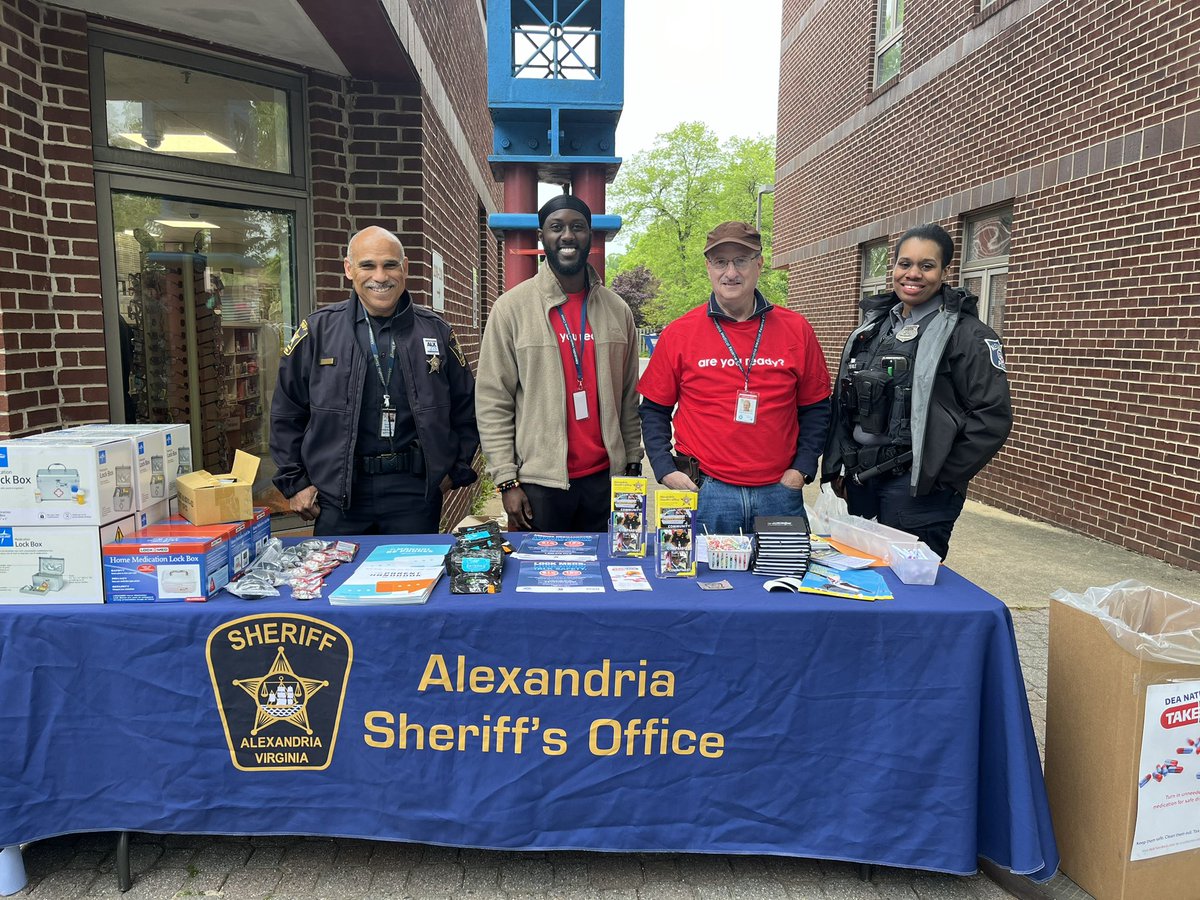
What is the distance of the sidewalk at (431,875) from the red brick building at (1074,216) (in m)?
4.34

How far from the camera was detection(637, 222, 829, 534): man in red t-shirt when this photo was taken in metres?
3.06

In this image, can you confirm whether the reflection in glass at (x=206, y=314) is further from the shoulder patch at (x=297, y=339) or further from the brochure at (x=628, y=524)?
the brochure at (x=628, y=524)

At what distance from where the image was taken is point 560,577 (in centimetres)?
252

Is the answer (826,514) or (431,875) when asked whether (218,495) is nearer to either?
(431,875)

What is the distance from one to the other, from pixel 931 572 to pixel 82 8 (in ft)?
13.7

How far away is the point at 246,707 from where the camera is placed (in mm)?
2291

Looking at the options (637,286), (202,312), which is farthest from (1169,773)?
(637,286)

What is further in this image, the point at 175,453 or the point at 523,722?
the point at 175,453

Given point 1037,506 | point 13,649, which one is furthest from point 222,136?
point 1037,506

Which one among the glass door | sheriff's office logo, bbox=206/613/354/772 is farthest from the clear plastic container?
the glass door

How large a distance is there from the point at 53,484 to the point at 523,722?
150 centimetres

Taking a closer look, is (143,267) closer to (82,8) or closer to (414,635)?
(82,8)

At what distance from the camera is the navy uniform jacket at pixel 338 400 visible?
3.08 meters

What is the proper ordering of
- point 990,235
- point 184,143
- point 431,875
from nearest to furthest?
point 431,875
point 184,143
point 990,235
